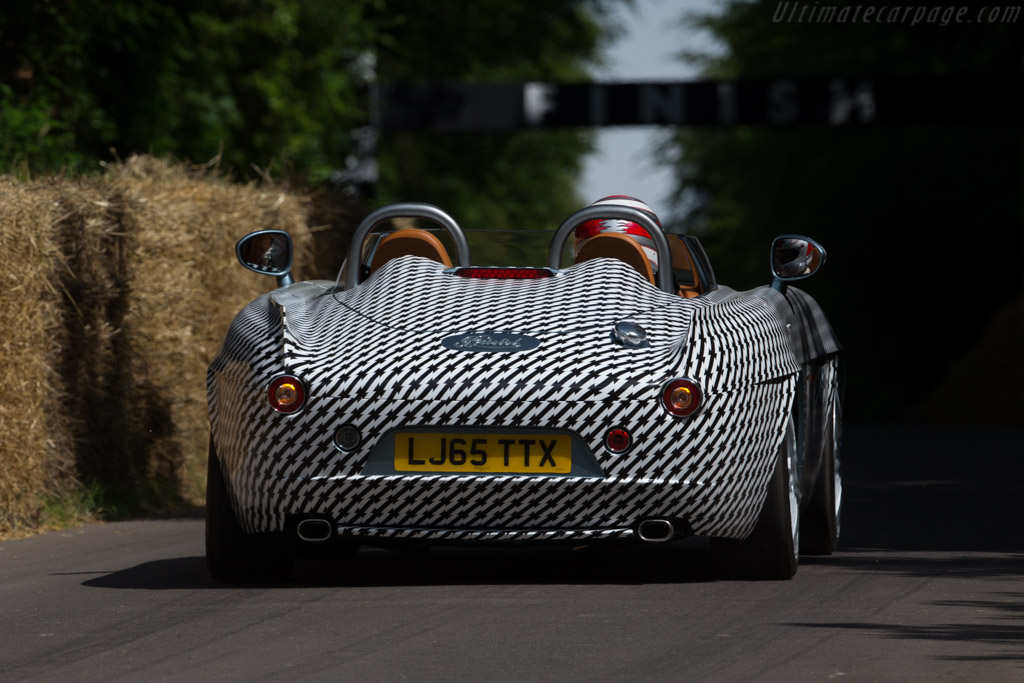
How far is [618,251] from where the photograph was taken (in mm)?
7707

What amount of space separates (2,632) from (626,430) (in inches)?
84.3

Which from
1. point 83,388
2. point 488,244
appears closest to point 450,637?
point 488,244

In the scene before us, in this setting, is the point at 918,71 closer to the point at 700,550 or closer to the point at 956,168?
the point at 956,168

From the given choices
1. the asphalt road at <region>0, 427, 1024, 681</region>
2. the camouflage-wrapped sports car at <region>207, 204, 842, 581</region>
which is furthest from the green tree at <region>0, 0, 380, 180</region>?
the camouflage-wrapped sports car at <region>207, 204, 842, 581</region>

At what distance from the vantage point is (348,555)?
805 centimetres

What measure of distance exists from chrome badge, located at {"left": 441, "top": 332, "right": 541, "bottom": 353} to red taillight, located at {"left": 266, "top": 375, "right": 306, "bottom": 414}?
1.72ft

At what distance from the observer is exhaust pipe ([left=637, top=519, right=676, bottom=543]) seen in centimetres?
666

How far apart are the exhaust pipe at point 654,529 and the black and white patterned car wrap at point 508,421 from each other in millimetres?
27

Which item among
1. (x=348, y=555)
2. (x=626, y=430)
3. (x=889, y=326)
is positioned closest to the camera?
(x=626, y=430)

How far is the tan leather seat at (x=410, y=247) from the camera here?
789cm

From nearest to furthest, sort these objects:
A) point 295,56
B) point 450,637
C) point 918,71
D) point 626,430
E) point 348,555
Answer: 1. point 450,637
2. point 626,430
3. point 348,555
4. point 295,56
5. point 918,71

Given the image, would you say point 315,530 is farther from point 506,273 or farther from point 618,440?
point 506,273

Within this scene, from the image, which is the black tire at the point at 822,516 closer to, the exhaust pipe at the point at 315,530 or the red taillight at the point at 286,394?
the exhaust pipe at the point at 315,530

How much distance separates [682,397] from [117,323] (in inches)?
190
